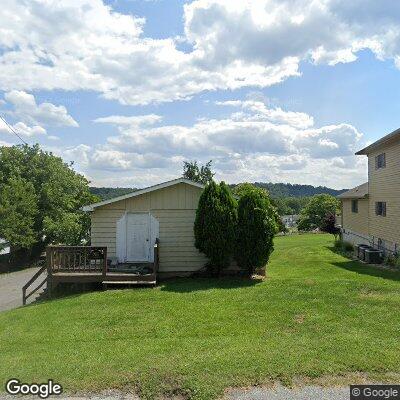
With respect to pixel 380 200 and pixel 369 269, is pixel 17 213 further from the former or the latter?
pixel 380 200

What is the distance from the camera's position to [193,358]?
5.96 metres

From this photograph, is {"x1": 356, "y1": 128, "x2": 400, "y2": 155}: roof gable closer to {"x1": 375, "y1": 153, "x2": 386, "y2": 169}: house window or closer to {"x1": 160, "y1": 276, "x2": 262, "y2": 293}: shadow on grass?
{"x1": 375, "y1": 153, "x2": 386, "y2": 169}: house window

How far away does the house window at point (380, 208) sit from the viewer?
2027 cm

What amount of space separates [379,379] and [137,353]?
3627 mm

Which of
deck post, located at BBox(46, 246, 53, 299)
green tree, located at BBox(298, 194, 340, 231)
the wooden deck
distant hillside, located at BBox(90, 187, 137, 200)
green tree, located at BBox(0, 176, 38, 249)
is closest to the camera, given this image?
the wooden deck

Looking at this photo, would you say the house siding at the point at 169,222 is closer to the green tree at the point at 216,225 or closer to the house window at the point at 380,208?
the green tree at the point at 216,225

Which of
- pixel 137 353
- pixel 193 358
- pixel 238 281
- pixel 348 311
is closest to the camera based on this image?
pixel 193 358

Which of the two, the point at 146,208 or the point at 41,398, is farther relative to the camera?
the point at 146,208

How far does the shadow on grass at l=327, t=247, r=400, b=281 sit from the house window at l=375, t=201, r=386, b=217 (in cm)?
305

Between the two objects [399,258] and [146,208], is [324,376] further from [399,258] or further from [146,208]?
[399,258]

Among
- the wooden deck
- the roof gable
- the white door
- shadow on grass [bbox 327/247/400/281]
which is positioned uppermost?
the roof gable

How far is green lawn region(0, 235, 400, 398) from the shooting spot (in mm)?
5438

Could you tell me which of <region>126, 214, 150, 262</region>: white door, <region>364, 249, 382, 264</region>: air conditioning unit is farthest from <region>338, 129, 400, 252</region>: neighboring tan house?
<region>126, 214, 150, 262</region>: white door

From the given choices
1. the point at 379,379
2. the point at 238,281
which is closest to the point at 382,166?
the point at 238,281
